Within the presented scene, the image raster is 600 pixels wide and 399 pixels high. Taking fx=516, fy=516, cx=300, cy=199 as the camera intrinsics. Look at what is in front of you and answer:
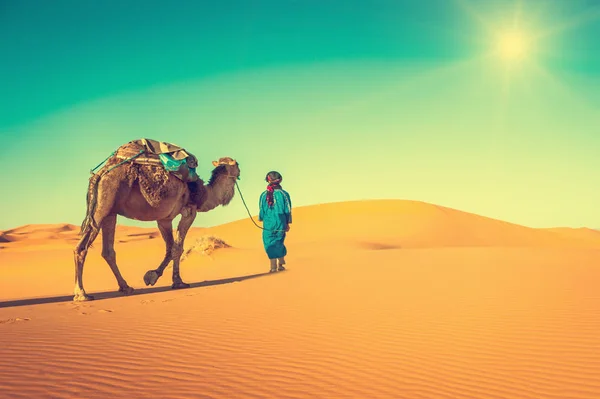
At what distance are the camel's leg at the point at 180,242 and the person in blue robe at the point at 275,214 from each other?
2707 mm

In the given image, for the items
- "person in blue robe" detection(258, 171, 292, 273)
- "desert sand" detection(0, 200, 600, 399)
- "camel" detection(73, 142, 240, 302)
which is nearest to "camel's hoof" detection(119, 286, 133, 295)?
"camel" detection(73, 142, 240, 302)

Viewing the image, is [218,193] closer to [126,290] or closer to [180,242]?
[180,242]

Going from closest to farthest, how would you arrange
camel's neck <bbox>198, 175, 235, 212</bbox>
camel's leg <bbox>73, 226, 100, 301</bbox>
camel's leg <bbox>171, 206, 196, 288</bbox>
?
camel's leg <bbox>73, 226, 100, 301</bbox> → camel's leg <bbox>171, 206, 196, 288</bbox> → camel's neck <bbox>198, 175, 235, 212</bbox>

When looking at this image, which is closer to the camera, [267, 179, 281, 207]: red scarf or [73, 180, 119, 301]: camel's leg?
[73, 180, 119, 301]: camel's leg

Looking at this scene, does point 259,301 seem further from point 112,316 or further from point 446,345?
point 446,345

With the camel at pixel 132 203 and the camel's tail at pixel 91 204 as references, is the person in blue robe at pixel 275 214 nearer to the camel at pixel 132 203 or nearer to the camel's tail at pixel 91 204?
the camel at pixel 132 203

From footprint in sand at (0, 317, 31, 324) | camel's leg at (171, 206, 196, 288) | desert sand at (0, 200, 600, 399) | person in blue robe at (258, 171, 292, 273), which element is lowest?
footprint in sand at (0, 317, 31, 324)

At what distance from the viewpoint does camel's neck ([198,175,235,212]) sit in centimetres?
1236

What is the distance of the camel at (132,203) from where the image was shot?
33.0ft

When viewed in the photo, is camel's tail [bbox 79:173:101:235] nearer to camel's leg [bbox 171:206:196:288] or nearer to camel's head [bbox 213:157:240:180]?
camel's leg [bbox 171:206:196:288]

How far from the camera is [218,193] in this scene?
1259 cm

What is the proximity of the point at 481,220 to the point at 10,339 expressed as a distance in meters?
47.4

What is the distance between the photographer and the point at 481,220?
4847cm

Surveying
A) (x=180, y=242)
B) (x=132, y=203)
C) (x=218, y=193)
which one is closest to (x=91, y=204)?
(x=132, y=203)
